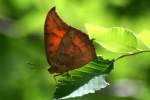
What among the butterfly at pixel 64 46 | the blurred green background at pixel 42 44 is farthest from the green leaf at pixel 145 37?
the blurred green background at pixel 42 44

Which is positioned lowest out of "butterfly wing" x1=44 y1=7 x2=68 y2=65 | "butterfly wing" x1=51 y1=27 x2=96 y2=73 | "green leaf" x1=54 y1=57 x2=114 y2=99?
"green leaf" x1=54 y1=57 x2=114 y2=99

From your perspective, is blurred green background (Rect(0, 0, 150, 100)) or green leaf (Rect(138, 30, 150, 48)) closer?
green leaf (Rect(138, 30, 150, 48))

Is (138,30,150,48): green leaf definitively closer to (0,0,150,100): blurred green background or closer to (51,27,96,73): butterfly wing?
(51,27,96,73): butterfly wing

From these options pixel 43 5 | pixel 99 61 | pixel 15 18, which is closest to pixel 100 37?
pixel 99 61

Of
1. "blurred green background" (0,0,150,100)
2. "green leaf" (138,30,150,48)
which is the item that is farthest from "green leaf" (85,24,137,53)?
"blurred green background" (0,0,150,100)

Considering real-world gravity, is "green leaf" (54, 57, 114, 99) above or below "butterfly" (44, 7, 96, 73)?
below
